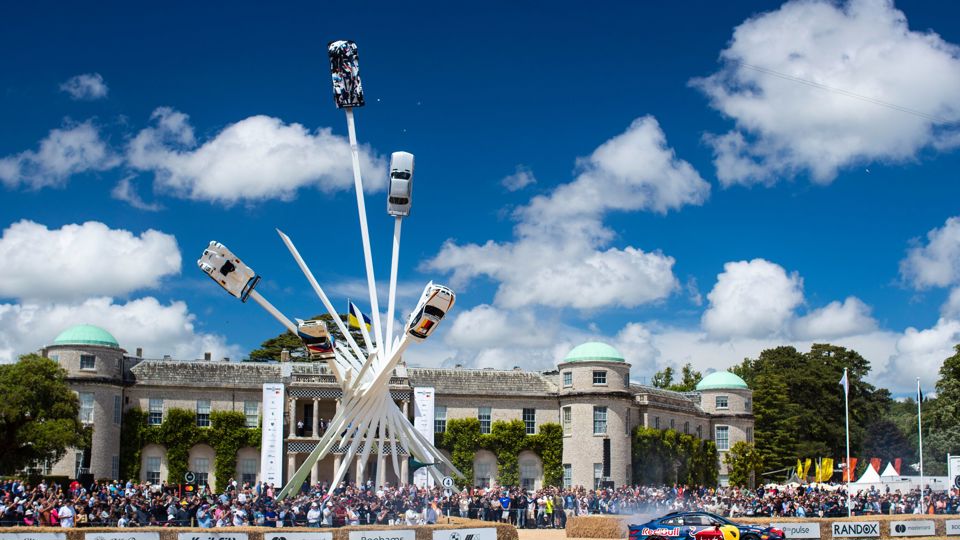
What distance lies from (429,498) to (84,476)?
56.9 feet

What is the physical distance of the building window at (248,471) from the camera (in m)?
65.3

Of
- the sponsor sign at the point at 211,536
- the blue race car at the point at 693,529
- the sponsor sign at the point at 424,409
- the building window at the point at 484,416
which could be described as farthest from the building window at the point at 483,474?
the sponsor sign at the point at 211,536

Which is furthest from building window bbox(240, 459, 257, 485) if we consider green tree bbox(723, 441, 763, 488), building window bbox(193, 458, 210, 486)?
green tree bbox(723, 441, 763, 488)

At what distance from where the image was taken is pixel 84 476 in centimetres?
4819

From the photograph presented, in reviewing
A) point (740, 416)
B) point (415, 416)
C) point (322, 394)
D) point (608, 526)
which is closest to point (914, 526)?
point (608, 526)

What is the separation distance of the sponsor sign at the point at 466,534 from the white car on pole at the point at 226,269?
1785 cm

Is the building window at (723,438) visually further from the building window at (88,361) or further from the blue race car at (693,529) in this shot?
the blue race car at (693,529)

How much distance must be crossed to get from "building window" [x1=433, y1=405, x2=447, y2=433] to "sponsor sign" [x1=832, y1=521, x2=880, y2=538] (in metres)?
35.5

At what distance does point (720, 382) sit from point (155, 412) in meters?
41.0

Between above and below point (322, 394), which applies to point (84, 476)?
below

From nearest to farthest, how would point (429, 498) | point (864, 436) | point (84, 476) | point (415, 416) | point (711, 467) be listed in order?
point (429, 498), point (84, 476), point (415, 416), point (711, 467), point (864, 436)

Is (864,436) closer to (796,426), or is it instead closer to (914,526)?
(796,426)

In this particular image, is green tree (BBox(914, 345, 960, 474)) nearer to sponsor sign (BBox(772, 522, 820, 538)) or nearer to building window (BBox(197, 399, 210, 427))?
sponsor sign (BBox(772, 522, 820, 538))

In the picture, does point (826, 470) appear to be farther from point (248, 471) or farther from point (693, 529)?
point (693, 529)
